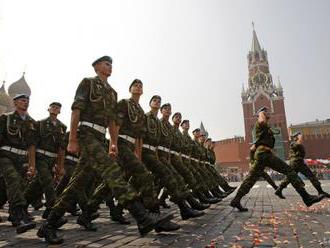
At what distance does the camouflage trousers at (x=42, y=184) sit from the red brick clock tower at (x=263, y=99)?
207ft

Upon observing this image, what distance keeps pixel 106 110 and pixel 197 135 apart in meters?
6.76

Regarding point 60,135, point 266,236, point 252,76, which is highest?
point 252,76

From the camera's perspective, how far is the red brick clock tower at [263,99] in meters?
67.9

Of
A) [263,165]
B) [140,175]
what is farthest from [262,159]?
[140,175]

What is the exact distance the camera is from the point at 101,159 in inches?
149

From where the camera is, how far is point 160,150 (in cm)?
622

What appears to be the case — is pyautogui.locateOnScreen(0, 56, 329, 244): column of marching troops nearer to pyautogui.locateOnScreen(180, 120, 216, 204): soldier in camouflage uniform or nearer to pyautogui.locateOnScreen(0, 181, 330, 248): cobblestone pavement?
pyautogui.locateOnScreen(180, 120, 216, 204): soldier in camouflage uniform

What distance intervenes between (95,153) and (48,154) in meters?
2.75

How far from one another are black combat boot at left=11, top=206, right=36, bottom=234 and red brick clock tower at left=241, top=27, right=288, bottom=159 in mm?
64186

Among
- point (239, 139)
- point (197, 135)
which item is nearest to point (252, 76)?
point (239, 139)

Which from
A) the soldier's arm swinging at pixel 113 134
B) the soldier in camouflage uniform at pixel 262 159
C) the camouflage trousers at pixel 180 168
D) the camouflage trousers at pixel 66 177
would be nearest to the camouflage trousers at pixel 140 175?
the soldier's arm swinging at pixel 113 134

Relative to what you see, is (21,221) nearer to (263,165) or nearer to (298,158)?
(263,165)

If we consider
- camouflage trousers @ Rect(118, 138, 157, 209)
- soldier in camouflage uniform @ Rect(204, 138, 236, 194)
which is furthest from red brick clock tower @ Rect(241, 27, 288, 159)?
camouflage trousers @ Rect(118, 138, 157, 209)

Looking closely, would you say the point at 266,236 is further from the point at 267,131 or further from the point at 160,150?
the point at 267,131
